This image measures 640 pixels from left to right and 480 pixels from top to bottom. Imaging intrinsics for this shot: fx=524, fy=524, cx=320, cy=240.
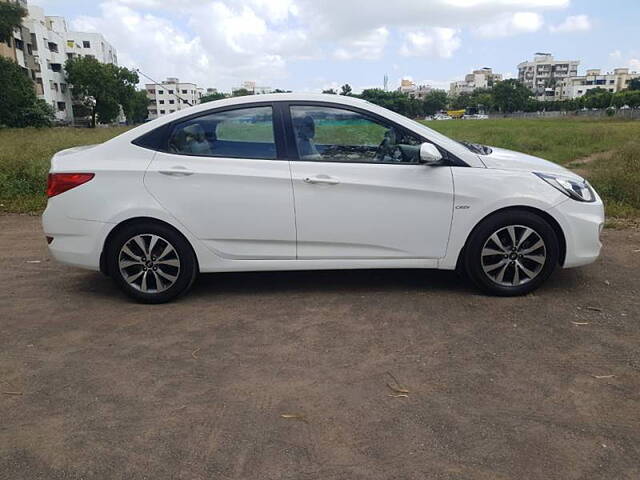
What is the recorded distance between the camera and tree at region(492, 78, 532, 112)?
9975 centimetres

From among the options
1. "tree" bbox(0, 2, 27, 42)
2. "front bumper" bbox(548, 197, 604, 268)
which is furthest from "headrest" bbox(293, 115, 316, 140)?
"tree" bbox(0, 2, 27, 42)

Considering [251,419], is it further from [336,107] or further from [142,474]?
[336,107]

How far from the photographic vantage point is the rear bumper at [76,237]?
406 cm

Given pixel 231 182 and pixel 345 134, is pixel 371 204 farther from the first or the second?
pixel 231 182

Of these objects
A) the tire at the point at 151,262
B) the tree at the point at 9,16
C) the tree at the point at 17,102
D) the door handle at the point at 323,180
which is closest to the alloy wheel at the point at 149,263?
the tire at the point at 151,262

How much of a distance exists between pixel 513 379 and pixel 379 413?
0.86 meters

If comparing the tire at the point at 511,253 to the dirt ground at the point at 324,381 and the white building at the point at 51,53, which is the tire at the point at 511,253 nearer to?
the dirt ground at the point at 324,381

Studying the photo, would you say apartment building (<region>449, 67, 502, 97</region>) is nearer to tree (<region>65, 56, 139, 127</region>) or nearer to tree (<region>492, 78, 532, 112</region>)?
tree (<region>492, 78, 532, 112</region>)

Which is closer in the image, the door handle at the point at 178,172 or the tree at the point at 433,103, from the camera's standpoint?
the door handle at the point at 178,172

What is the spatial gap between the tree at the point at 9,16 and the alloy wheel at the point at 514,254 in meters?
53.2

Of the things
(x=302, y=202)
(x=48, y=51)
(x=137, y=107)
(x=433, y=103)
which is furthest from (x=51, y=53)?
(x=302, y=202)

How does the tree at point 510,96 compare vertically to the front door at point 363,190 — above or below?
above

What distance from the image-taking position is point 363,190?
4027mm

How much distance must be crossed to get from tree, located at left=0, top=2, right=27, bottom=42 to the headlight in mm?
53271
